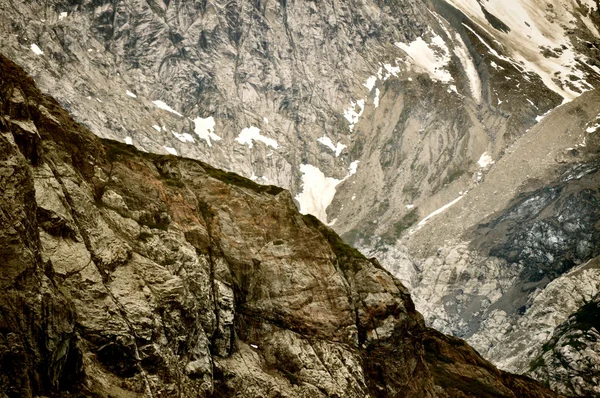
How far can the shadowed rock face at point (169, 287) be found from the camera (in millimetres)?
25766

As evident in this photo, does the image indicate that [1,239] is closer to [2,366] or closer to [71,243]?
[2,366]

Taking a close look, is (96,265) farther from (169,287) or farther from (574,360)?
(574,360)

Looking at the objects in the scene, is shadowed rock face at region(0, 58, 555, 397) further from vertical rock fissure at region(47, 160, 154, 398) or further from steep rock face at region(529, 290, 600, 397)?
steep rock face at region(529, 290, 600, 397)

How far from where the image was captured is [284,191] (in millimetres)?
54688

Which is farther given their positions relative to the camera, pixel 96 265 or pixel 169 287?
pixel 169 287

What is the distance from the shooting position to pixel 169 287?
35.3 metres

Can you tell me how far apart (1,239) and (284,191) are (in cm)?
3248

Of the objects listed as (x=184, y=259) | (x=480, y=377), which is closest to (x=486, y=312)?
(x=480, y=377)

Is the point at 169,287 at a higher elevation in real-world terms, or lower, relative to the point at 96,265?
lower

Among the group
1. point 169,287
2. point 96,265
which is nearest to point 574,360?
point 169,287

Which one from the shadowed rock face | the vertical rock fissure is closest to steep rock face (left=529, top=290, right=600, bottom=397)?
the shadowed rock face

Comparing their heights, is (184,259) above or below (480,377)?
above

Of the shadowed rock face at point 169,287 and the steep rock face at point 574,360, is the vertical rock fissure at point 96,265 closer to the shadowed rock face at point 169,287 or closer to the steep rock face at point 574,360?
the shadowed rock face at point 169,287

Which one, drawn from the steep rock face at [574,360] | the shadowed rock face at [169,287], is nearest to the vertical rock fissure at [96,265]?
the shadowed rock face at [169,287]
